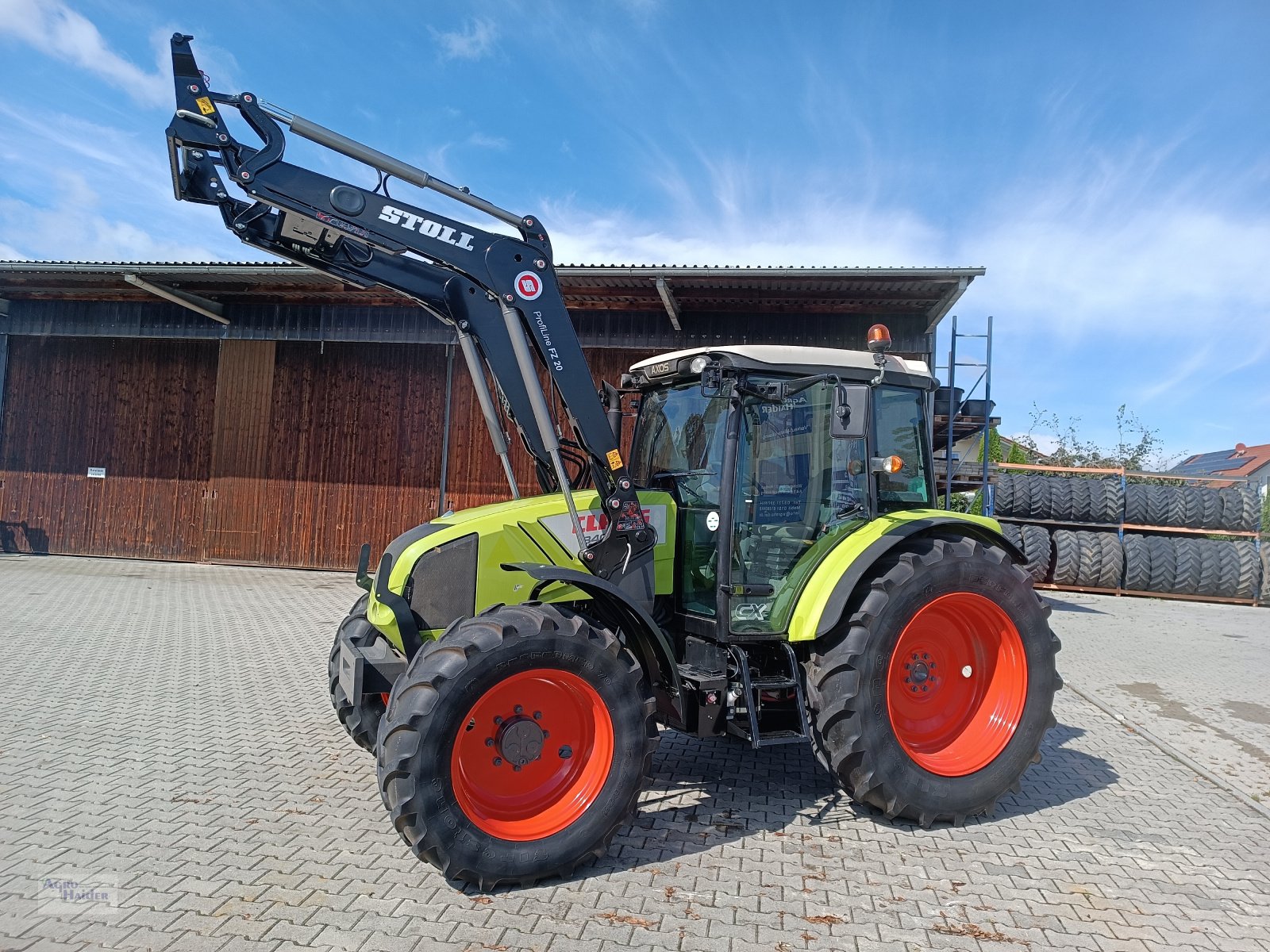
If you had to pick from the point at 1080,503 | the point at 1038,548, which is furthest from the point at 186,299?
the point at 1080,503

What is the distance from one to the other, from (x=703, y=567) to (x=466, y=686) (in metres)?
1.49

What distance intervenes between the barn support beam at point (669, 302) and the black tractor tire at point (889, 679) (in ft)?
24.5

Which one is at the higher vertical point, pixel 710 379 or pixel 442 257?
pixel 442 257

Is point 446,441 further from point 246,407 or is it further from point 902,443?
point 902,443

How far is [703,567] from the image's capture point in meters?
4.11

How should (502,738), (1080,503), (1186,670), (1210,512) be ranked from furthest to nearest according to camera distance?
(1210,512) → (1080,503) → (1186,670) → (502,738)

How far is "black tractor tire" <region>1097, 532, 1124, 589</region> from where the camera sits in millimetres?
14211

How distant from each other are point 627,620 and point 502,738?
0.81 metres

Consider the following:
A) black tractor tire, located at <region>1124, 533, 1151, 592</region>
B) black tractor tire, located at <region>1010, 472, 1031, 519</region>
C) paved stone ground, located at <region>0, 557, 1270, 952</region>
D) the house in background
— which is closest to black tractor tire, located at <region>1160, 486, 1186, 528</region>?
black tractor tire, located at <region>1124, 533, 1151, 592</region>

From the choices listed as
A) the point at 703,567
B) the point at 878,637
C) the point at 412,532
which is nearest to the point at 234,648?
the point at 412,532

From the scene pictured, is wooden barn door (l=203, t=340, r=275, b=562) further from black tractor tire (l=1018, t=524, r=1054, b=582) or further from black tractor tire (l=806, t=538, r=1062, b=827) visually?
black tractor tire (l=1018, t=524, r=1054, b=582)

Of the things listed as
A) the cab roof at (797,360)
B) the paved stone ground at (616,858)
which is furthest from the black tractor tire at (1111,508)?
the cab roof at (797,360)

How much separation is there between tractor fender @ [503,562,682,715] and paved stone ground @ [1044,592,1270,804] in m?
4.02

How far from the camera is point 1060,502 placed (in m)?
14.7
